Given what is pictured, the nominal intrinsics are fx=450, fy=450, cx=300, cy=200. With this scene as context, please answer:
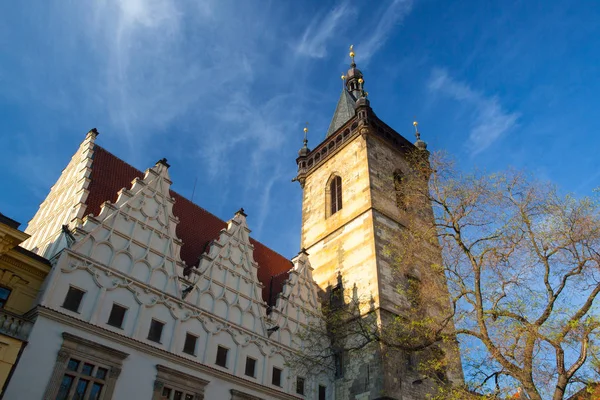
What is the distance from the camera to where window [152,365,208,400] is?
43.9ft

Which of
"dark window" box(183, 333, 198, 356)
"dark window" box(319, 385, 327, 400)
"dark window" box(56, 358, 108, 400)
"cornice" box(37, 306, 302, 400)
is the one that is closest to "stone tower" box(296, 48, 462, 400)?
"dark window" box(319, 385, 327, 400)

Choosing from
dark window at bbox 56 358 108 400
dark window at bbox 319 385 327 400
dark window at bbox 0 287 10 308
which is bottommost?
dark window at bbox 56 358 108 400

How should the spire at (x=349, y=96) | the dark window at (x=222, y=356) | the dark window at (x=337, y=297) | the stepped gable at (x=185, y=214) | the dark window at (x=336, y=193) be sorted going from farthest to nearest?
the spire at (x=349, y=96) < the dark window at (x=336, y=193) < the dark window at (x=337, y=297) < the stepped gable at (x=185, y=214) < the dark window at (x=222, y=356)

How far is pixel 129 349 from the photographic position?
13.3 meters

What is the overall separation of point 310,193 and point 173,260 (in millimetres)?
13695

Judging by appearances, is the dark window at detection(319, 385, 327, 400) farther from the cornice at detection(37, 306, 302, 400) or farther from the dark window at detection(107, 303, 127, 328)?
the dark window at detection(107, 303, 127, 328)

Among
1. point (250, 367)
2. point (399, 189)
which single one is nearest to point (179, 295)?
point (250, 367)

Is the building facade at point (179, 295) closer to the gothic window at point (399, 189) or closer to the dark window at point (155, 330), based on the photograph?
the dark window at point (155, 330)

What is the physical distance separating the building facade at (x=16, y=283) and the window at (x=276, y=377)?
863 cm

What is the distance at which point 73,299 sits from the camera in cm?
1287

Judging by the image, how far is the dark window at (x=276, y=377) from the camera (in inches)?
662

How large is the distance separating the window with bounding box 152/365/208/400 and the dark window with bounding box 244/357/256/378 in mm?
2131

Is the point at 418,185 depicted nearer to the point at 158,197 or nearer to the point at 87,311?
the point at 158,197

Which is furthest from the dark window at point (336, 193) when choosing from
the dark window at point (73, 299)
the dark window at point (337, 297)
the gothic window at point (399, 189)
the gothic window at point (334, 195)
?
the dark window at point (73, 299)
